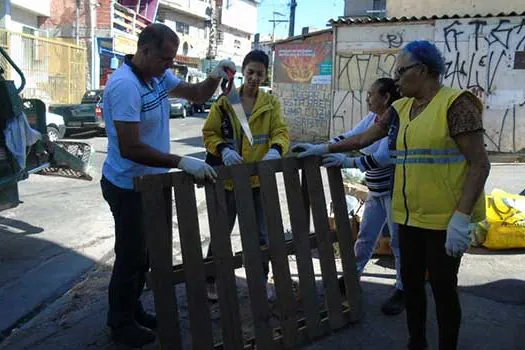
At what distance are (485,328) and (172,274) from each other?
2245 millimetres

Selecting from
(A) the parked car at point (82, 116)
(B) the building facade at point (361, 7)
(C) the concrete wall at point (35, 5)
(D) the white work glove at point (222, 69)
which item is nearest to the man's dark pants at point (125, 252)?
(D) the white work glove at point (222, 69)

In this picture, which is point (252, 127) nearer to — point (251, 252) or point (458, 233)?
point (251, 252)

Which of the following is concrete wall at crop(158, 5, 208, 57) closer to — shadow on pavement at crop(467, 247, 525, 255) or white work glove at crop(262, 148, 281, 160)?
shadow on pavement at crop(467, 247, 525, 255)

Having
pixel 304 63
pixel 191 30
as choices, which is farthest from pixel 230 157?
pixel 191 30

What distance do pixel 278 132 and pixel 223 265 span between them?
1162 mm

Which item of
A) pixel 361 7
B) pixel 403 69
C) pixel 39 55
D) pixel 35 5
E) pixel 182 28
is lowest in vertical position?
pixel 403 69

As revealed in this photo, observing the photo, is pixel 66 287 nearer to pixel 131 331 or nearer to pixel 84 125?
pixel 131 331

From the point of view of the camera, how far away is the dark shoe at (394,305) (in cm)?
396

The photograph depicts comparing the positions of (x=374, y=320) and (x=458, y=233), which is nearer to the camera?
(x=458, y=233)

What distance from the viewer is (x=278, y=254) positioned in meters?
3.38

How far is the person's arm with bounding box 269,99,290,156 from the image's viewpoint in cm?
385

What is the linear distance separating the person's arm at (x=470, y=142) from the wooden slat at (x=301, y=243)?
1044mm

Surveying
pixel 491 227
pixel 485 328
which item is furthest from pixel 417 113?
pixel 491 227

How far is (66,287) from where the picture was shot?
15.1 ft
